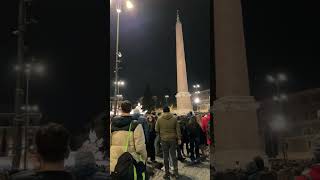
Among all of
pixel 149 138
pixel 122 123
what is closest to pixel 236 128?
pixel 149 138

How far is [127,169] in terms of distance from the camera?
12.8 ft

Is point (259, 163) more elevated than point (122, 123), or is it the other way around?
point (122, 123)

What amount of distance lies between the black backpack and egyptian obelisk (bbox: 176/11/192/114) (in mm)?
16262

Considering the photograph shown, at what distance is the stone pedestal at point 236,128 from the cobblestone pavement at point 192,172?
70 centimetres

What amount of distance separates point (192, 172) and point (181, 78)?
12.8 m

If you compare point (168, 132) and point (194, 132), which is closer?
point (168, 132)

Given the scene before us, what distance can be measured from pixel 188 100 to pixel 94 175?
642 inches

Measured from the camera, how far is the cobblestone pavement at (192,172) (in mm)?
8062

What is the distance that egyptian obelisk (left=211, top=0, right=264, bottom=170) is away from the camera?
7863mm

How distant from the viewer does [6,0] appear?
912 centimetres

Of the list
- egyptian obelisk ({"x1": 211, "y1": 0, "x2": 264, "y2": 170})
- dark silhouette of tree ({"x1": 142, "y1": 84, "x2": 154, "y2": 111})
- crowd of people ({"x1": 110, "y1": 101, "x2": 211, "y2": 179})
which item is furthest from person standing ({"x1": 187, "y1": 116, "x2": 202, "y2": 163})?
dark silhouette of tree ({"x1": 142, "y1": 84, "x2": 154, "y2": 111})

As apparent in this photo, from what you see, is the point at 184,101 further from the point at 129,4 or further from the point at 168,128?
the point at 168,128

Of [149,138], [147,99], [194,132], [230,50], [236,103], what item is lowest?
[149,138]

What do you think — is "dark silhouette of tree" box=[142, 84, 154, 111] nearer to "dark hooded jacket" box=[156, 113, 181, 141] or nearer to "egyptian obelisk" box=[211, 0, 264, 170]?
"egyptian obelisk" box=[211, 0, 264, 170]
